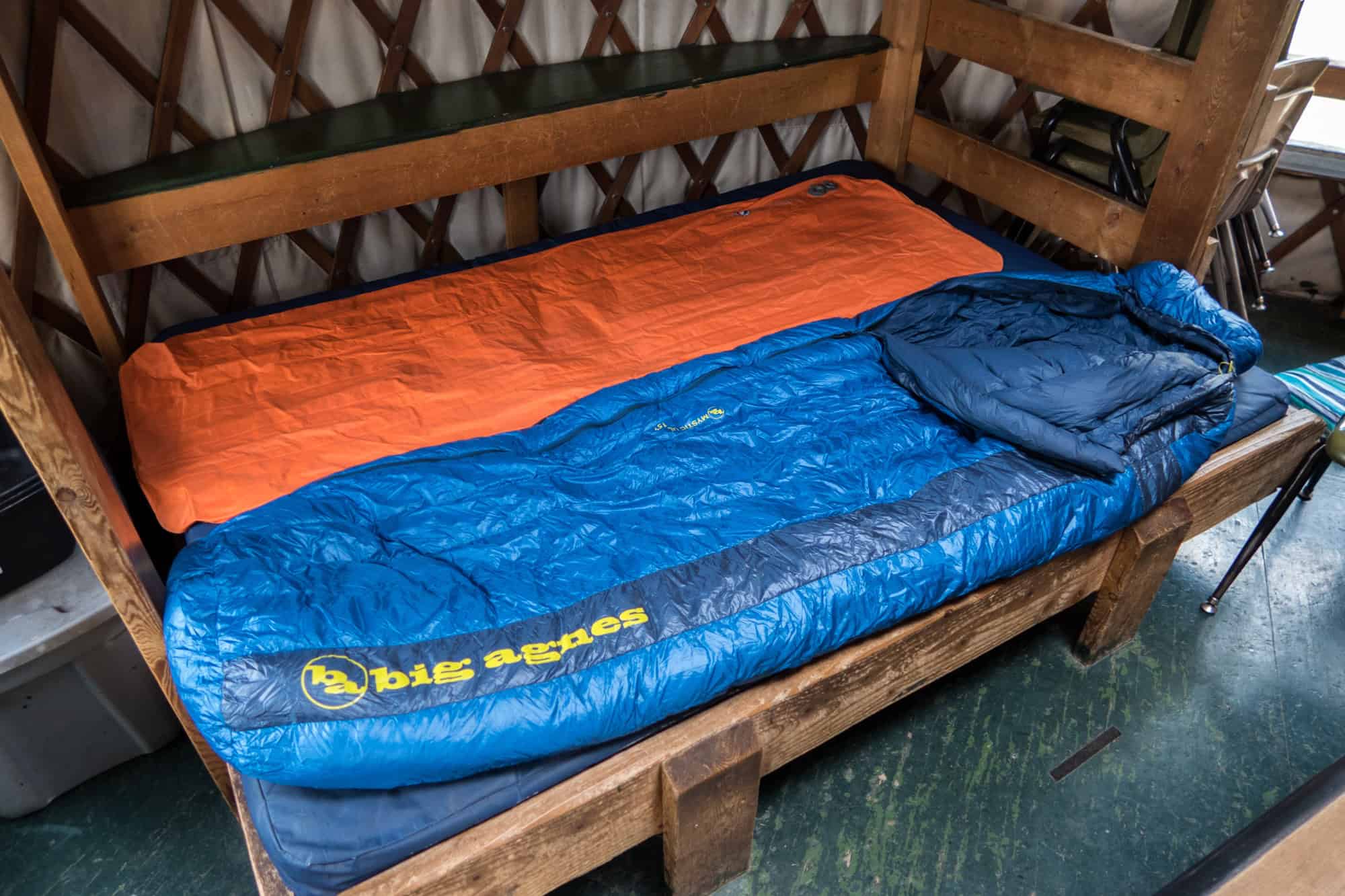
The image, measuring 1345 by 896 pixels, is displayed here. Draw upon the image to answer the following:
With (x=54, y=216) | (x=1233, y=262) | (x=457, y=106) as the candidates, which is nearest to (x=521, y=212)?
(x=457, y=106)

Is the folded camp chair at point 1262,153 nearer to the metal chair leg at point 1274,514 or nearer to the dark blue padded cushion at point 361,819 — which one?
the metal chair leg at point 1274,514

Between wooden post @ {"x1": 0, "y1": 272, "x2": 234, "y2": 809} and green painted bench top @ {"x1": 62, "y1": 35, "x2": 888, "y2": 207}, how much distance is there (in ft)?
2.59

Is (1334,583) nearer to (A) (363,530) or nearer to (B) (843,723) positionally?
(B) (843,723)

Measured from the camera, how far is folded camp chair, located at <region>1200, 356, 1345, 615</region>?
2076 mm

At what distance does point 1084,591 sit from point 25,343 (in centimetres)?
196

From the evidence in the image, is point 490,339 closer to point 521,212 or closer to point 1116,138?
point 521,212

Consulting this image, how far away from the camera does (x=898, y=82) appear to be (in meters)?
2.81

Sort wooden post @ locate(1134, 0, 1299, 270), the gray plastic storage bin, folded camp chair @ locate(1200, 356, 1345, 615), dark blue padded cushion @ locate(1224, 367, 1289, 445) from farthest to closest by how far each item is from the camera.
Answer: folded camp chair @ locate(1200, 356, 1345, 615) → dark blue padded cushion @ locate(1224, 367, 1289, 445) → wooden post @ locate(1134, 0, 1299, 270) → the gray plastic storage bin

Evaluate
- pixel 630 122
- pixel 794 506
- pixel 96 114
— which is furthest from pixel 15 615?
pixel 630 122

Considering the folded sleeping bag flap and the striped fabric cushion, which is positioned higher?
the folded sleeping bag flap

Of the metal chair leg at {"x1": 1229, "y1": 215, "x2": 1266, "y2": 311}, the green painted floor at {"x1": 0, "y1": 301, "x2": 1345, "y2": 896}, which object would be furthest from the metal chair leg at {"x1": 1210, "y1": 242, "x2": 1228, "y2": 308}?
the green painted floor at {"x1": 0, "y1": 301, "x2": 1345, "y2": 896}

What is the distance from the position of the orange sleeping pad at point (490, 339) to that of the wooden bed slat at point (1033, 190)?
0.21 metres

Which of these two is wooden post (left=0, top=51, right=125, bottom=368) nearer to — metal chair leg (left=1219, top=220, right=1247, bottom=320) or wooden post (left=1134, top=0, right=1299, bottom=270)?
wooden post (left=1134, top=0, right=1299, bottom=270)

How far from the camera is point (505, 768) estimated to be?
51.9 inches
